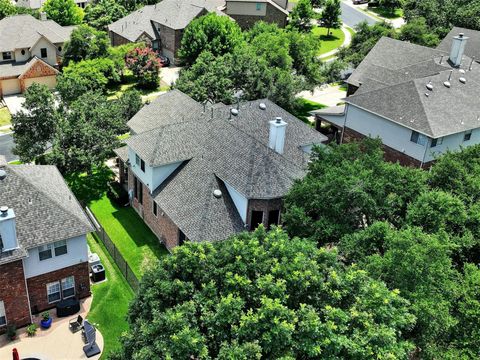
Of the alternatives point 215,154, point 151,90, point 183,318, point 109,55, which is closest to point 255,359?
point 183,318

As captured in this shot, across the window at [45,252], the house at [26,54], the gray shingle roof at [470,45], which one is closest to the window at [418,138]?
the gray shingle roof at [470,45]

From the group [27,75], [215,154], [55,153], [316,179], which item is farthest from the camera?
[27,75]

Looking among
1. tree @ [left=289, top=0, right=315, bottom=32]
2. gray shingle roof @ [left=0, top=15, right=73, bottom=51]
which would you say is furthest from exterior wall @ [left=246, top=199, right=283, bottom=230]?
tree @ [left=289, top=0, right=315, bottom=32]

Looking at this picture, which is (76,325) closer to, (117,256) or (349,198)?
(117,256)

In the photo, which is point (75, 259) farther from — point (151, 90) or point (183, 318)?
point (151, 90)

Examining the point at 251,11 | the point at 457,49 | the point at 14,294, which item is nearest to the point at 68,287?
the point at 14,294

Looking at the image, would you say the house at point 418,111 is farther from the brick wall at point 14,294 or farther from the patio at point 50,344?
the brick wall at point 14,294
